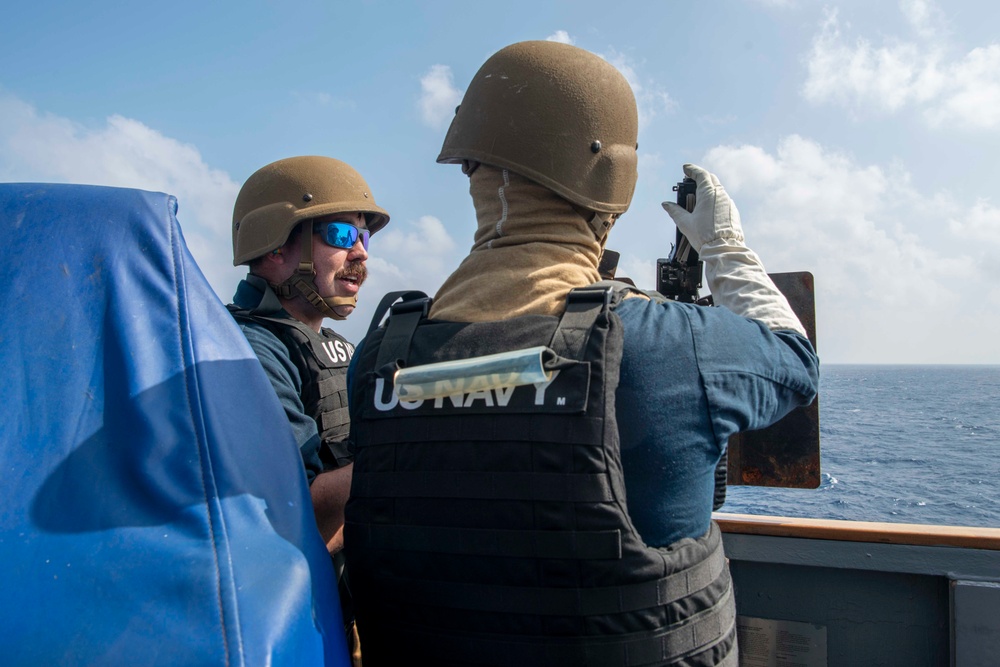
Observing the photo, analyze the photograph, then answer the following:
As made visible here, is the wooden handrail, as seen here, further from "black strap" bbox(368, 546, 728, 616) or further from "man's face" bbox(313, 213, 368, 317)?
"man's face" bbox(313, 213, 368, 317)

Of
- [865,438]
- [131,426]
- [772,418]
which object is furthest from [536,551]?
[865,438]

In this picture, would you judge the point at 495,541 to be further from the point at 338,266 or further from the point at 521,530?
the point at 338,266

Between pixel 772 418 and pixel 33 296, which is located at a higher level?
pixel 33 296

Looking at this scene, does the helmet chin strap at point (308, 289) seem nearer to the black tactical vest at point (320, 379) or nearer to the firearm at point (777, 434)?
the black tactical vest at point (320, 379)

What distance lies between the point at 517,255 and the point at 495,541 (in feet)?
2.26

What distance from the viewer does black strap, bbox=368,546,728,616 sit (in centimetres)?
147

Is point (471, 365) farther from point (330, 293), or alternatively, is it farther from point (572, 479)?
point (330, 293)

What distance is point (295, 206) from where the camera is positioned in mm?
3188

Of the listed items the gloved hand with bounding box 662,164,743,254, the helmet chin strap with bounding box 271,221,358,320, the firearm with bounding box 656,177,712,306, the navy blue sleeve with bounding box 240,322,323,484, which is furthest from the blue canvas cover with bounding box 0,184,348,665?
the firearm with bounding box 656,177,712,306

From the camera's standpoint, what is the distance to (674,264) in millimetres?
2939

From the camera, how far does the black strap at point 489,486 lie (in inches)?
56.5

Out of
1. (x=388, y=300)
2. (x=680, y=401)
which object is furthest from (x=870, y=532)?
(x=388, y=300)

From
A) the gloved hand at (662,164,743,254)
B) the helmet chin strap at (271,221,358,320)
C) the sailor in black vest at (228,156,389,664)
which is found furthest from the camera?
the helmet chin strap at (271,221,358,320)

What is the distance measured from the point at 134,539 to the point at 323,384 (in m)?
1.56
